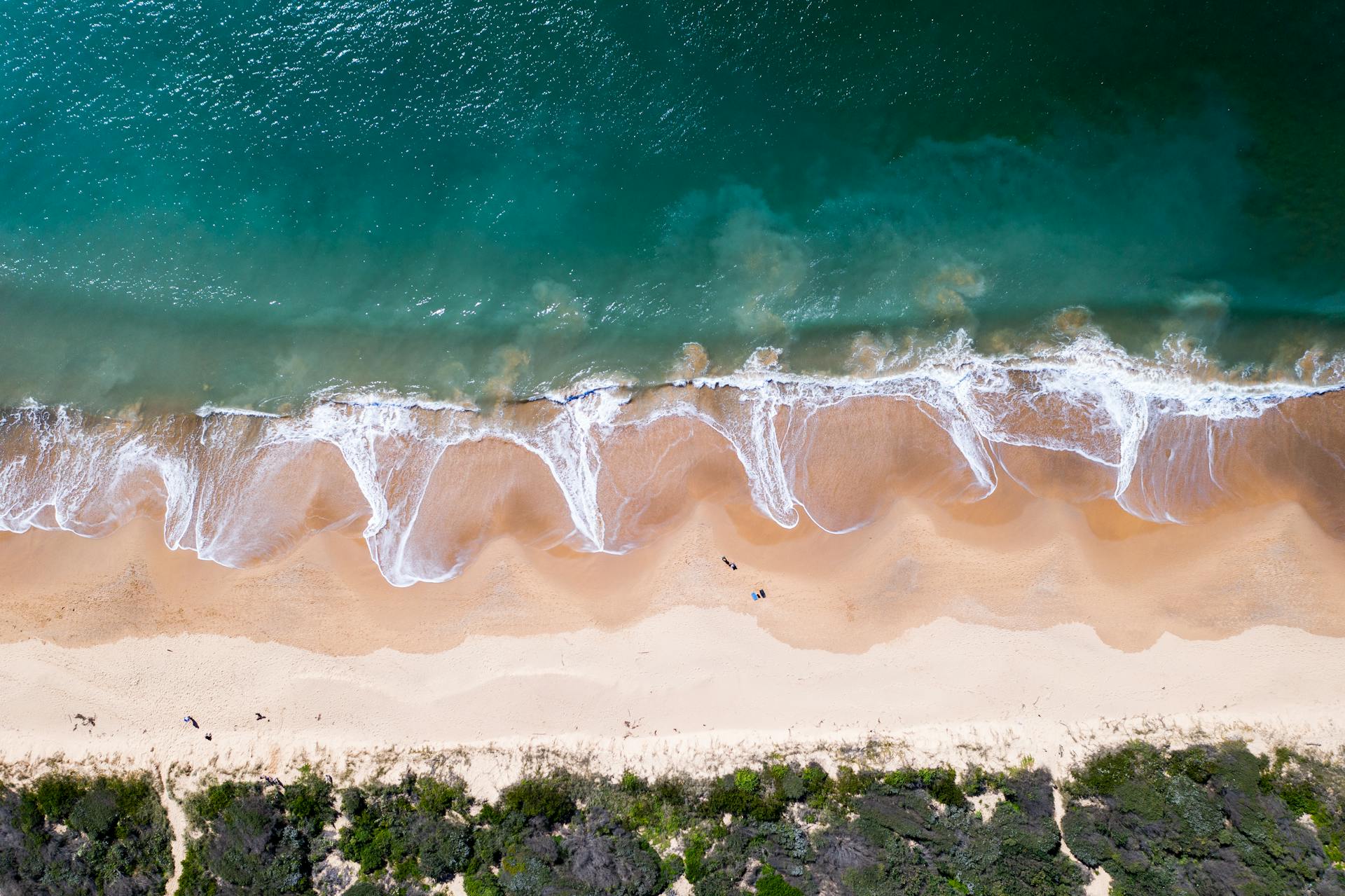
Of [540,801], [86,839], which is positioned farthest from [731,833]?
[86,839]

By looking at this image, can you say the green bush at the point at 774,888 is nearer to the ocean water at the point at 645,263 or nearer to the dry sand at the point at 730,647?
the dry sand at the point at 730,647

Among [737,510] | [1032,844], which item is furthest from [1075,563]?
[737,510]

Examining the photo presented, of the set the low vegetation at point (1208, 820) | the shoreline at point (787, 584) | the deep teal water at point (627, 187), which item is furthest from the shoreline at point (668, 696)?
the deep teal water at point (627, 187)

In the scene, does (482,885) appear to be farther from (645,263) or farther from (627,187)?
(627,187)

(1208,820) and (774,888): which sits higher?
(1208,820)

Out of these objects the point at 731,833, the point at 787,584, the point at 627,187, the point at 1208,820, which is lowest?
the point at 731,833

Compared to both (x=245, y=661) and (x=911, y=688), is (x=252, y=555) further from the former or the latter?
(x=911, y=688)

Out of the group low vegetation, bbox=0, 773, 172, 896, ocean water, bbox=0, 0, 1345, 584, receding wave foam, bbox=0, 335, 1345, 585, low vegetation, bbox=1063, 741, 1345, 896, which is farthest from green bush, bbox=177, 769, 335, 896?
low vegetation, bbox=1063, 741, 1345, 896
